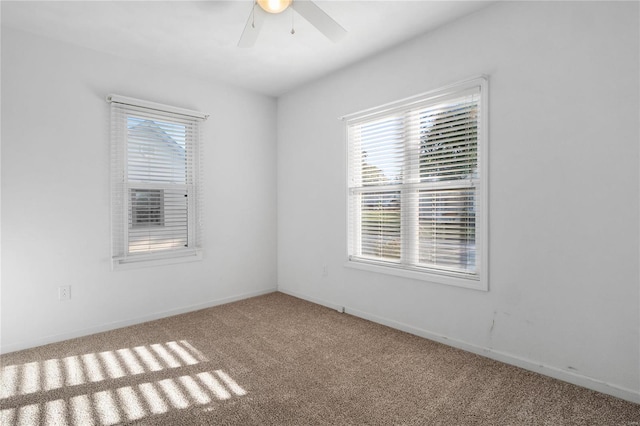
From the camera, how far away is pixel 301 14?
2.17 meters

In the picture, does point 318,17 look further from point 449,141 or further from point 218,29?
point 449,141

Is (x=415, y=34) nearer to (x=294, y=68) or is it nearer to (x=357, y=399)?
(x=294, y=68)

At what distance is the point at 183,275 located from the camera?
373 cm

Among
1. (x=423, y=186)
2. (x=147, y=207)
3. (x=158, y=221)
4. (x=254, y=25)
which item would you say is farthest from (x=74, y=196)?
(x=423, y=186)

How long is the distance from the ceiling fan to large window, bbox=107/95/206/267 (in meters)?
1.66

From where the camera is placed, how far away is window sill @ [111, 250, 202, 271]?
3286 mm

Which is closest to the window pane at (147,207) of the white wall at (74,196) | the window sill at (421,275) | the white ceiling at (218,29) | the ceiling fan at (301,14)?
the white wall at (74,196)

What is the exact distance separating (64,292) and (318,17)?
3.09 metres

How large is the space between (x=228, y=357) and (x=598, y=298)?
8.34ft

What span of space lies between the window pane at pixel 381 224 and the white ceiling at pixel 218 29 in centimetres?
142

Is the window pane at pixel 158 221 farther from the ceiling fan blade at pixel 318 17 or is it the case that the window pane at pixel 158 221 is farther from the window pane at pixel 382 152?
the ceiling fan blade at pixel 318 17

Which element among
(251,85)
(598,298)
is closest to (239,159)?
(251,85)

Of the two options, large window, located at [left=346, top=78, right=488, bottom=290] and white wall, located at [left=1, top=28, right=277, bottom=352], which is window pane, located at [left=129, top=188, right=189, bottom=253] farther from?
large window, located at [left=346, top=78, right=488, bottom=290]

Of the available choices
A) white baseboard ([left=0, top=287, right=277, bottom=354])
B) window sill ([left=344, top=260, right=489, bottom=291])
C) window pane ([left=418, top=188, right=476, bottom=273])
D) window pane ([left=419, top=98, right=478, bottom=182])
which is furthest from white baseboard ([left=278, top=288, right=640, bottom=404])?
white baseboard ([left=0, top=287, right=277, bottom=354])
